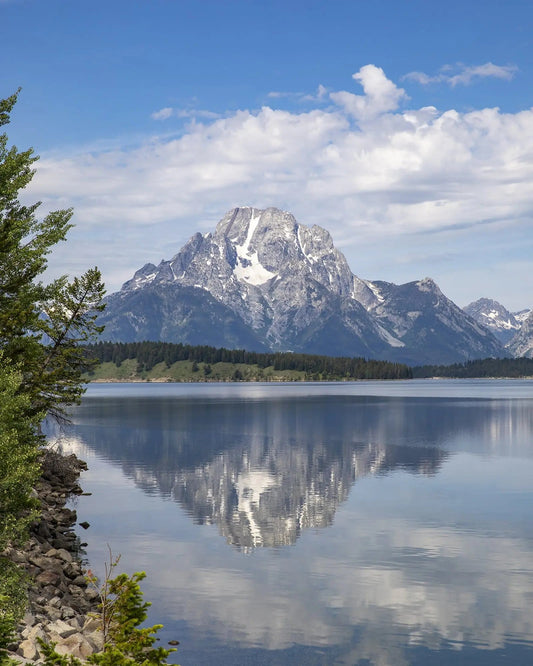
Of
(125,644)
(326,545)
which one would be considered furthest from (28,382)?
(125,644)

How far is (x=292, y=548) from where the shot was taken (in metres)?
46.2

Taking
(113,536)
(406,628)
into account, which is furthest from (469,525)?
(113,536)

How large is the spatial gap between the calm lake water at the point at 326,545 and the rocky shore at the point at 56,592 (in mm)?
2540

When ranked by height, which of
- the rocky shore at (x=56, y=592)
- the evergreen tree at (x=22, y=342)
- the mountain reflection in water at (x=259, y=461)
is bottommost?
the mountain reflection in water at (x=259, y=461)

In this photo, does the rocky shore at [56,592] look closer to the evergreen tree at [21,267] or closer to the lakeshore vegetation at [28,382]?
the lakeshore vegetation at [28,382]

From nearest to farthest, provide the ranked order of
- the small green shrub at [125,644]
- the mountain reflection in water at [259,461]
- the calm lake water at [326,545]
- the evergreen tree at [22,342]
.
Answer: the small green shrub at [125,644], the evergreen tree at [22,342], the calm lake water at [326,545], the mountain reflection in water at [259,461]

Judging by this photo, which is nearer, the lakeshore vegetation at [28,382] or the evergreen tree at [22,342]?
the lakeshore vegetation at [28,382]

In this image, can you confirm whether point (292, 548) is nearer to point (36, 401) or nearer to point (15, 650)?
point (36, 401)

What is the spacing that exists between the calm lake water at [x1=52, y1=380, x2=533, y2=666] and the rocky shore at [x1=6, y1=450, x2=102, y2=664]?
254 cm

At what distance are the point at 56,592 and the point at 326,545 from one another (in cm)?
1972

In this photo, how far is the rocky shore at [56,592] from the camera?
83.0 ft

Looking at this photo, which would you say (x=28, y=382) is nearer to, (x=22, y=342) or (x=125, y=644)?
(x=22, y=342)

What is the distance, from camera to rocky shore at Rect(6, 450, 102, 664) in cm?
2530

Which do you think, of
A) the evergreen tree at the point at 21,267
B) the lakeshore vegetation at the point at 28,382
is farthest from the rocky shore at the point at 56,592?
the evergreen tree at the point at 21,267
